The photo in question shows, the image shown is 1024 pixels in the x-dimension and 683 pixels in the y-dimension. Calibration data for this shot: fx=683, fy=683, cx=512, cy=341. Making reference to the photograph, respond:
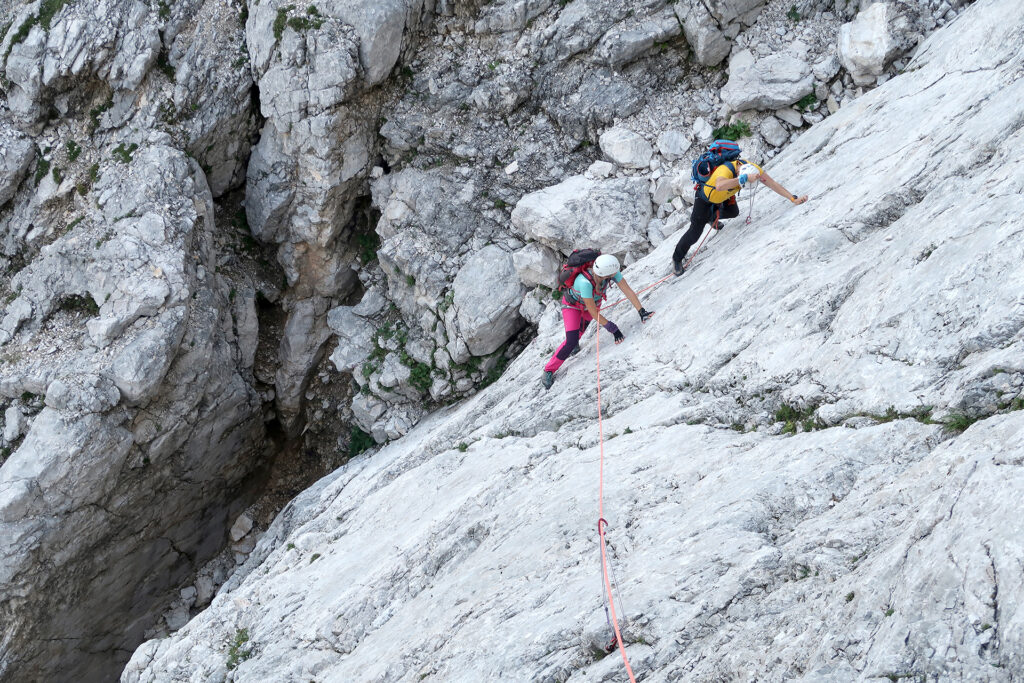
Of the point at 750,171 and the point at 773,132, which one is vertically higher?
the point at 750,171

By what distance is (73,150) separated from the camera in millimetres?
15500

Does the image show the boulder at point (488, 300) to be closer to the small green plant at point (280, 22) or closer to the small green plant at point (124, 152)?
the small green plant at point (280, 22)

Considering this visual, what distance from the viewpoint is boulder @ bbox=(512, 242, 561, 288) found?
1452 cm

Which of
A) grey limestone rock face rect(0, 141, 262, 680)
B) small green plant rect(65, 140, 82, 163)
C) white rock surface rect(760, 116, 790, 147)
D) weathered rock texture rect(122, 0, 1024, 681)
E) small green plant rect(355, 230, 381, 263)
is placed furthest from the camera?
small green plant rect(355, 230, 381, 263)

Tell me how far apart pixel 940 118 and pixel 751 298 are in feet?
12.4

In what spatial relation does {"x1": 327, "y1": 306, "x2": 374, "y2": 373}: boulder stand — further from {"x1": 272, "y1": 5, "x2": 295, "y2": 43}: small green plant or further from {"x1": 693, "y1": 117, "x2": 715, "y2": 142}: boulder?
{"x1": 693, "y1": 117, "x2": 715, "y2": 142}: boulder

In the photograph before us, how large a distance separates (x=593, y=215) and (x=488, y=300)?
2954 mm

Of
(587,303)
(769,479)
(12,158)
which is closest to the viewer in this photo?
(769,479)

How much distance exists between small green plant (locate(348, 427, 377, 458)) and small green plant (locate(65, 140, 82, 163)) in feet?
29.6

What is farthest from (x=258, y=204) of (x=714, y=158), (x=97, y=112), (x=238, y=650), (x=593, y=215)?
(x=714, y=158)

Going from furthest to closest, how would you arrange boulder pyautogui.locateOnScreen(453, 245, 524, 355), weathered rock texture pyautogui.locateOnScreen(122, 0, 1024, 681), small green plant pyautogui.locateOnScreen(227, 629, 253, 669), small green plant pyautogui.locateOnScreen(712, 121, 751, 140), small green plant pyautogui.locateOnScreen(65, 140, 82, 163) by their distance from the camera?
small green plant pyautogui.locateOnScreen(65, 140, 82, 163)
boulder pyautogui.locateOnScreen(453, 245, 524, 355)
small green plant pyautogui.locateOnScreen(712, 121, 751, 140)
small green plant pyautogui.locateOnScreen(227, 629, 253, 669)
weathered rock texture pyautogui.locateOnScreen(122, 0, 1024, 681)

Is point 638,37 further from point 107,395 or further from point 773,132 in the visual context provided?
point 107,395

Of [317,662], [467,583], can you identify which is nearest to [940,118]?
[467,583]

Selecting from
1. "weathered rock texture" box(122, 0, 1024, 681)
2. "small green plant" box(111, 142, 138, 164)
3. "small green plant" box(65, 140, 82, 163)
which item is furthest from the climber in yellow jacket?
"small green plant" box(65, 140, 82, 163)
